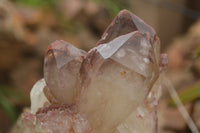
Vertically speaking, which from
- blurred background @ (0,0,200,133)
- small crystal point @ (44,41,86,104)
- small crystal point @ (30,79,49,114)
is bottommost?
blurred background @ (0,0,200,133)

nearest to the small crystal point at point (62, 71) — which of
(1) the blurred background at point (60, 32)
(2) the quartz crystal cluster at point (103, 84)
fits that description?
(2) the quartz crystal cluster at point (103, 84)

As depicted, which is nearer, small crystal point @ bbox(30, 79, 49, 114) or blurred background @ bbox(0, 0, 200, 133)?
small crystal point @ bbox(30, 79, 49, 114)

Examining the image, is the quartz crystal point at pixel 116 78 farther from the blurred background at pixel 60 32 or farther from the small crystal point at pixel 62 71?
the blurred background at pixel 60 32

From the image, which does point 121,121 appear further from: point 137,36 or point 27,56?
point 27,56

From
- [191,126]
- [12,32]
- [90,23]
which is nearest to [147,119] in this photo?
[191,126]

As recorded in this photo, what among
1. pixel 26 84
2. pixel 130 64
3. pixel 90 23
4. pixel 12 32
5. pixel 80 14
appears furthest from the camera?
pixel 90 23

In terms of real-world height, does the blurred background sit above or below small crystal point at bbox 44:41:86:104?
below

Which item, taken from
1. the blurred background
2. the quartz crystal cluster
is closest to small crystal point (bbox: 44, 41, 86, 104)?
the quartz crystal cluster

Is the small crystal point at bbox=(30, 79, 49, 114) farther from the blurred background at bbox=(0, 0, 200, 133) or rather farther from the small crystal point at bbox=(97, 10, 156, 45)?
the blurred background at bbox=(0, 0, 200, 133)
